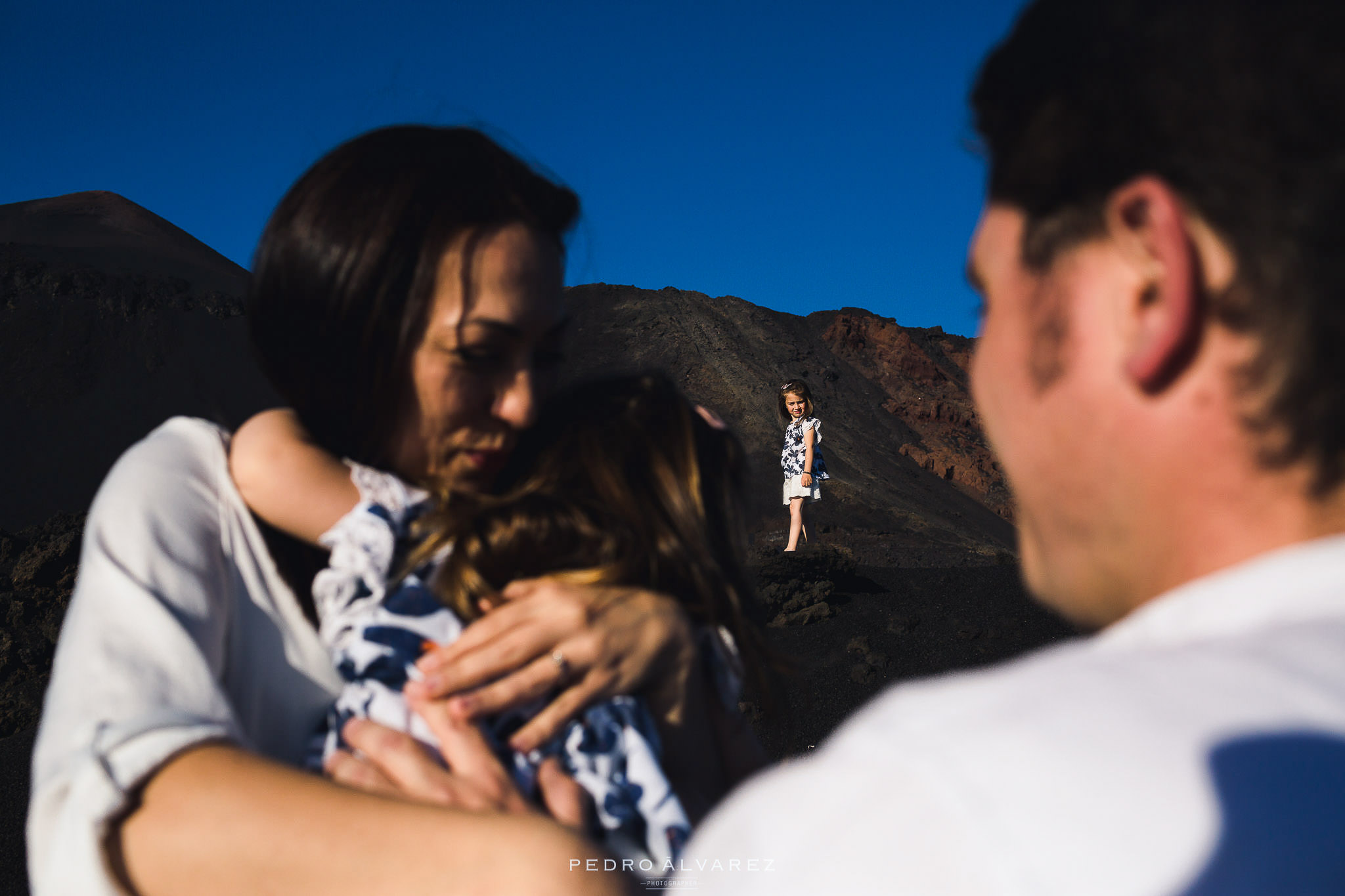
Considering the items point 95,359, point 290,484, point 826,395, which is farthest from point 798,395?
point 826,395

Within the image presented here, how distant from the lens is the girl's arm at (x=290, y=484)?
1446mm

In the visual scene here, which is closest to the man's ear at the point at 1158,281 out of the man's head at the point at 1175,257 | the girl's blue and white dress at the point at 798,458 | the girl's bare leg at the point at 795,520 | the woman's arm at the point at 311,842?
the man's head at the point at 1175,257

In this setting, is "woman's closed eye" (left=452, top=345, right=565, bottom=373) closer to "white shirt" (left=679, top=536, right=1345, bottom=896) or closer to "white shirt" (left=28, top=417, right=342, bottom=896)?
"white shirt" (left=28, top=417, right=342, bottom=896)

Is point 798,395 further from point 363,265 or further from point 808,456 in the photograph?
point 363,265

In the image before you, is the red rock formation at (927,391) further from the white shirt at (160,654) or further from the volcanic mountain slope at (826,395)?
the white shirt at (160,654)

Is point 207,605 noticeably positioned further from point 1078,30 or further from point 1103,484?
point 1078,30

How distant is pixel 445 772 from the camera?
115 cm

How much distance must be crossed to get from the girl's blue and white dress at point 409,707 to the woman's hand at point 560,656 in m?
0.03

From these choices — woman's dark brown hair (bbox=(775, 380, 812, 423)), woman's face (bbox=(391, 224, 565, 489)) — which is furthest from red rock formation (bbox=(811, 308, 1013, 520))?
woman's face (bbox=(391, 224, 565, 489))

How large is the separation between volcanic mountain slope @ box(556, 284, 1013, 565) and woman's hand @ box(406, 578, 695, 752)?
14.0 metres

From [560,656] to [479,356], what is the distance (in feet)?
1.89

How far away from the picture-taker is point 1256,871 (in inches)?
18.9

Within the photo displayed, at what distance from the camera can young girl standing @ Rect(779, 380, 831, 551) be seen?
9.65 metres

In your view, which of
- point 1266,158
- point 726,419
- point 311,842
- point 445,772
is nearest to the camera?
point 1266,158
